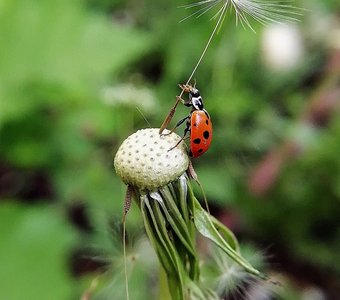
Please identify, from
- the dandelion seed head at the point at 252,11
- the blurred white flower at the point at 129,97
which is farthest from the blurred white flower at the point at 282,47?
the dandelion seed head at the point at 252,11

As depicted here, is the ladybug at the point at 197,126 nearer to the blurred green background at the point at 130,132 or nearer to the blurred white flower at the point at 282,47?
the blurred green background at the point at 130,132

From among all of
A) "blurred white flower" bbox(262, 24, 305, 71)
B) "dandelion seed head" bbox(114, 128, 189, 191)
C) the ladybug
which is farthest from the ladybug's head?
"blurred white flower" bbox(262, 24, 305, 71)

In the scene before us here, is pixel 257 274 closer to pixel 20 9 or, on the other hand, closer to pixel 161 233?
pixel 161 233

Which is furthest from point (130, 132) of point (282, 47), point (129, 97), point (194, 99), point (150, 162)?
point (150, 162)

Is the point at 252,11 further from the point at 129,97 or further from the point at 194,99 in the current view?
the point at 129,97

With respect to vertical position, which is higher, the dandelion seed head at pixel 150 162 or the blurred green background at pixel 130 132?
the dandelion seed head at pixel 150 162

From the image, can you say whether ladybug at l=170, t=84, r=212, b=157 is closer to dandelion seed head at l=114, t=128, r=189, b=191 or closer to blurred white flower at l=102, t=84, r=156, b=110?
dandelion seed head at l=114, t=128, r=189, b=191
